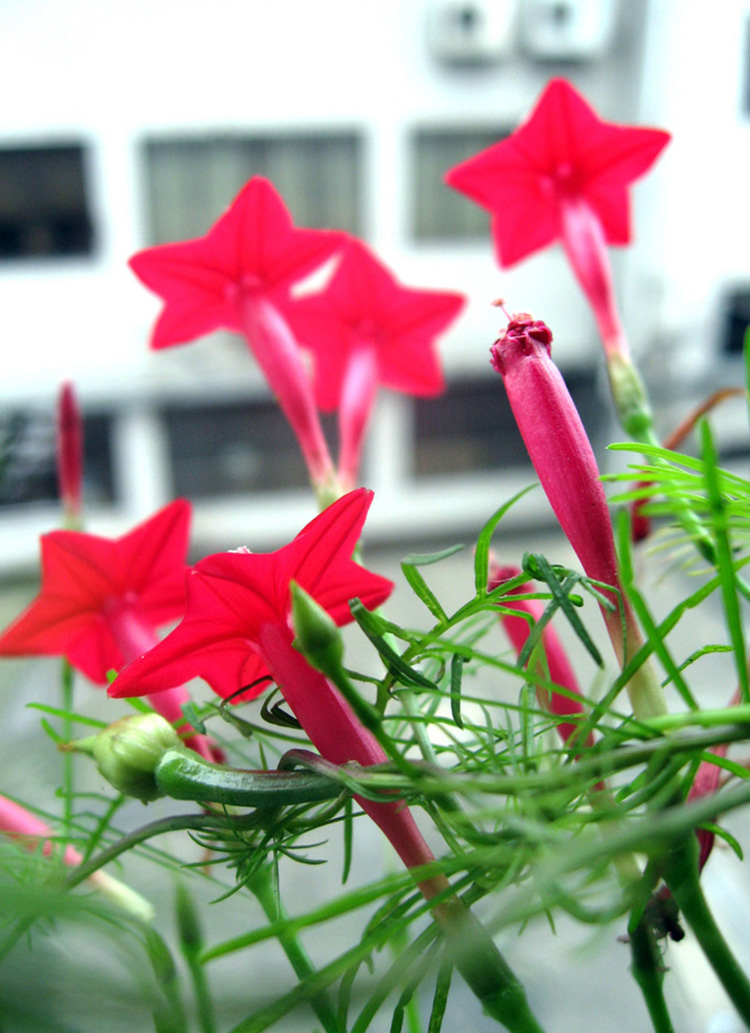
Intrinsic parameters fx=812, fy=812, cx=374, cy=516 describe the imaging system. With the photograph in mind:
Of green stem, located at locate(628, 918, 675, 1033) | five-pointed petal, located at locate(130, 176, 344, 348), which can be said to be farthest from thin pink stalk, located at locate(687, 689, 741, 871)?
five-pointed petal, located at locate(130, 176, 344, 348)

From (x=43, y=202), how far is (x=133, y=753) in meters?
1.46

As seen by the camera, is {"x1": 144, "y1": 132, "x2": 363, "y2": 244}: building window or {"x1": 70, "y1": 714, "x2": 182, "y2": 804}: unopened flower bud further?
{"x1": 144, "y1": 132, "x2": 363, "y2": 244}: building window

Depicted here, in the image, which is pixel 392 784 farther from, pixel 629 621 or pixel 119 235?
pixel 119 235

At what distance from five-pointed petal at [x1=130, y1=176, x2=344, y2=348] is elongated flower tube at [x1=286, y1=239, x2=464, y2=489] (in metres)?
0.01

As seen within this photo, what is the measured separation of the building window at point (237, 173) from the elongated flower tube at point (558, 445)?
54.6 inches

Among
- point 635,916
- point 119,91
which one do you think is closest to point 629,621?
point 635,916

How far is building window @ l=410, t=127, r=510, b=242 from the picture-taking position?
143cm

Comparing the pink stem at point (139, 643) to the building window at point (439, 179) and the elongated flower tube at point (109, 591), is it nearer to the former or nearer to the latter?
the elongated flower tube at point (109, 591)

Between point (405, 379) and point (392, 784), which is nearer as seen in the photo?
point (392, 784)

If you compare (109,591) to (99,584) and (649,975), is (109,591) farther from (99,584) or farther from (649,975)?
(649,975)

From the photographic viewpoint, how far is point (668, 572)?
0.18 metres

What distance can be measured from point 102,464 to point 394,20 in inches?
35.3

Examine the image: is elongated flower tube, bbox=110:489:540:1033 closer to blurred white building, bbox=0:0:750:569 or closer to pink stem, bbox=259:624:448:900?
pink stem, bbox=259:624:448:900

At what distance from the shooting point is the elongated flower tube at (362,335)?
199 mm
